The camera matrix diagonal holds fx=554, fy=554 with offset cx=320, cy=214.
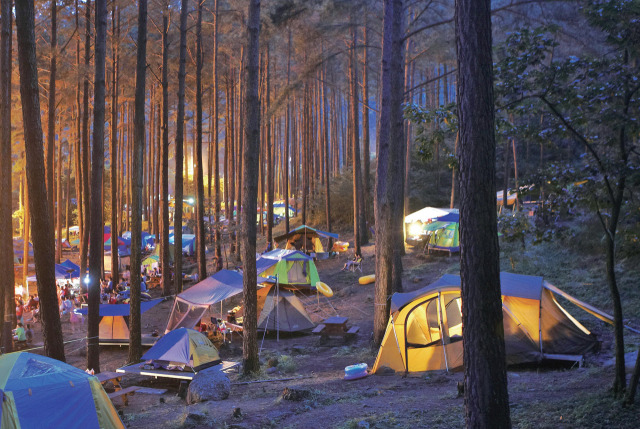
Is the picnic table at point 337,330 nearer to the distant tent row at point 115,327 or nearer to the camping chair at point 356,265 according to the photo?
the distant tent row at point 115,327

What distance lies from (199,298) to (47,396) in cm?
848

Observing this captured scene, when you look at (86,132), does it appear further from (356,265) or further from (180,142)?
(356,265)

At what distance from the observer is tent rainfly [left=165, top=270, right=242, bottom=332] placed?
16156mm

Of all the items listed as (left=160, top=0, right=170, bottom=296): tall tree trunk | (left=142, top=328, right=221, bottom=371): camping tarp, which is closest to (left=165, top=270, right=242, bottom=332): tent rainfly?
(left=142, top=328, right=221, bottom=371): camping tarp

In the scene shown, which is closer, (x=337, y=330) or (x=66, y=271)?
(x=337, y=330)

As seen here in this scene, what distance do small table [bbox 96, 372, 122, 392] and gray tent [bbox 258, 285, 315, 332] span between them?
15.9ft

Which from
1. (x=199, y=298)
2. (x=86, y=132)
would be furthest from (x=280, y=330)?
(x=86, y=132)

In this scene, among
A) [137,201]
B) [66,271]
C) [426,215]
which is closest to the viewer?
[137,201]

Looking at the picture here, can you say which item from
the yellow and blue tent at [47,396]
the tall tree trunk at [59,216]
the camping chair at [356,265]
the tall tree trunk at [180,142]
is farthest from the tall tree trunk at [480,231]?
the tall tree trunk at [59,216]

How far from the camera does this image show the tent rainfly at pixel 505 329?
10.6m

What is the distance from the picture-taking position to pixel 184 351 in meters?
12.6

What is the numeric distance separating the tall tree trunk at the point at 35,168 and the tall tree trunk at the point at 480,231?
7.39 metres

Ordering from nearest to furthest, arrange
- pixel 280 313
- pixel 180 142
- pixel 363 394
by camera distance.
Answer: pixel 363 394
pixel 280 313
pixel 180 142

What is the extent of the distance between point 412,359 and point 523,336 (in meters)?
2.19
